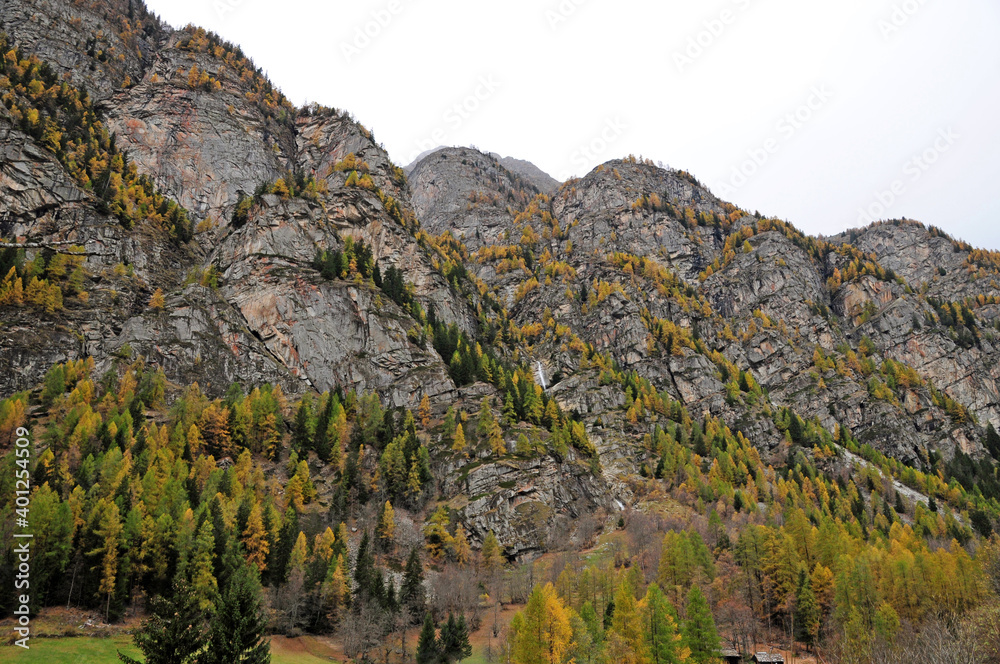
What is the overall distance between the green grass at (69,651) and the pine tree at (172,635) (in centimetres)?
2269

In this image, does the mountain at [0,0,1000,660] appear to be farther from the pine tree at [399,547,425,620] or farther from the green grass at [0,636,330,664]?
the green grass at [0,636,330,664]

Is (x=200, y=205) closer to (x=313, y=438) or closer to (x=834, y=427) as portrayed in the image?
(x=313, y=438)

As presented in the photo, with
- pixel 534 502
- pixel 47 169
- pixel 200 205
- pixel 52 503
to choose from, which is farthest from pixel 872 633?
pixel 200 205

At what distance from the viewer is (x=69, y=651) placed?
45719 millimetres

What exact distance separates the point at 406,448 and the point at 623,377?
86.1 m

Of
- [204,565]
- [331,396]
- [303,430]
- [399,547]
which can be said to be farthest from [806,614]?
[331,396]

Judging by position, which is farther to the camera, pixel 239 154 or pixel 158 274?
pixel 239 154

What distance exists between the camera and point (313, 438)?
103 meters

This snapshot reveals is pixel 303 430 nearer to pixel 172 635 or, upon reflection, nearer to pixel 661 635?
pixel 661 635

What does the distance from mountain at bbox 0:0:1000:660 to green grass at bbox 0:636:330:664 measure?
927 centimetres

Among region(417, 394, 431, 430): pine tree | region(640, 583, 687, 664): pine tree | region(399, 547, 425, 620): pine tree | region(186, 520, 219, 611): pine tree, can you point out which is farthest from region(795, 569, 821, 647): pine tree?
region(417, 394, 431, 430): pine tree

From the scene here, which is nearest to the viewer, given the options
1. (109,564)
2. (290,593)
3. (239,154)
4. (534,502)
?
(109,564)

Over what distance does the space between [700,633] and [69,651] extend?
5335cm

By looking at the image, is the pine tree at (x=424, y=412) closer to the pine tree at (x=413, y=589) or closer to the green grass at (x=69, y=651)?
the pine tree at (x=413, y=589)
